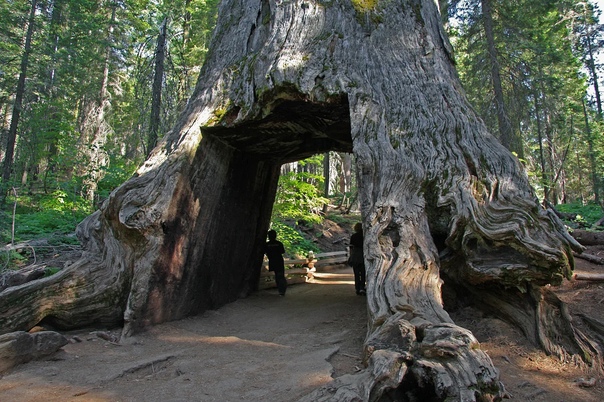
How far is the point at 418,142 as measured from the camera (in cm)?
623

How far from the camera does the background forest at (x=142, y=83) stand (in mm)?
11664

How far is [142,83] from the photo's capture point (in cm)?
1116

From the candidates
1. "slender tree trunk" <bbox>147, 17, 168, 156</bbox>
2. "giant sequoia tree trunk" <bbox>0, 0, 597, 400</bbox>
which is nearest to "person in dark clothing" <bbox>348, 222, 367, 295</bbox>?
"giant sequoia tree trunk" <bbox>0, 0, 597, 400</bbox>

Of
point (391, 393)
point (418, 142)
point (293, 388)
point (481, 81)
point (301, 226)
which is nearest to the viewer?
point (391, 393)

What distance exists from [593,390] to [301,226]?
15.5m

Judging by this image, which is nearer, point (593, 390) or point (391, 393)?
point (391, 393)

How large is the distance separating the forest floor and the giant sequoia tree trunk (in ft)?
1.19

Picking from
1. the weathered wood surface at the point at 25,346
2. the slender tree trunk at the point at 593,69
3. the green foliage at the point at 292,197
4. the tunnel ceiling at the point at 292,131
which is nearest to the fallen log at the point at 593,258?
the tunnel ceiling at the point at 292,131

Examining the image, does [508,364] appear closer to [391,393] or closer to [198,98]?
[391,393]

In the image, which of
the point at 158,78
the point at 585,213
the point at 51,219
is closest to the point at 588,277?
the point at 158,78

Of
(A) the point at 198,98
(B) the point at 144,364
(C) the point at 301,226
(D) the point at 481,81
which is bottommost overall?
(B) the point at 144,364

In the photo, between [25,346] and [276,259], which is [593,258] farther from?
[25,346]

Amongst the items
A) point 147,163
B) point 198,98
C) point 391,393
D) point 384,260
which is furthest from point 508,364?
point 198,98

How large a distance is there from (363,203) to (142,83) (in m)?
8.33
